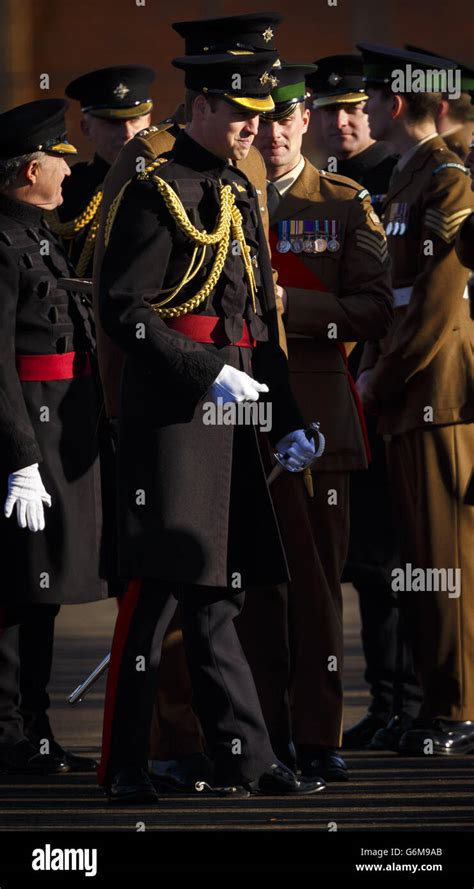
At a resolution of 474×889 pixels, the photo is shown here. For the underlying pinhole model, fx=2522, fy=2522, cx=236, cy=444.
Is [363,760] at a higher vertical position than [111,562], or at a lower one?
lower

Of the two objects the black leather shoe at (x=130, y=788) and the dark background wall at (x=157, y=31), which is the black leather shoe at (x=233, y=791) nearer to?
the black leather shoe at (x=130, y=788)

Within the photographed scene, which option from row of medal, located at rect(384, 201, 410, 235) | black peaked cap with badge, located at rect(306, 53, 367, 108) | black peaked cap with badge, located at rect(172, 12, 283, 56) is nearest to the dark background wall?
black peaked cap with badge, located at rect(306, 53, 367, 108)

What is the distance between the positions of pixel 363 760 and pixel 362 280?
126 cm

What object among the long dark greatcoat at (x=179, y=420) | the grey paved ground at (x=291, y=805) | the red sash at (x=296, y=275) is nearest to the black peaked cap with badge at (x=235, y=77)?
the long dark greatcoat at (x=179, y=420)

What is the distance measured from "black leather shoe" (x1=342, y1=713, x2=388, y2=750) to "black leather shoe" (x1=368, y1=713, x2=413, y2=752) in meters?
0.04

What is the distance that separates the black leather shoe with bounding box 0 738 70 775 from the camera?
645cm

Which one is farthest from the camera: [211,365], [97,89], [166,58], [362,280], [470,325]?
[166,58]

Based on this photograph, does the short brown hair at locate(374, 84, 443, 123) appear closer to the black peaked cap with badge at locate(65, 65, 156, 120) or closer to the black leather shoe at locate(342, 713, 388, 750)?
the black peaked cap with badge at locate(65, 65, 156, 120)

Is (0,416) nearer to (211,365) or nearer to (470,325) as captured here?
(211,365)

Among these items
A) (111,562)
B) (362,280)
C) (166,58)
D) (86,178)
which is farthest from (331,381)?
(166,58)

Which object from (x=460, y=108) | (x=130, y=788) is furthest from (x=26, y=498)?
(x=460, y=108)

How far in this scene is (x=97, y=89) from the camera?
7457 millimetres

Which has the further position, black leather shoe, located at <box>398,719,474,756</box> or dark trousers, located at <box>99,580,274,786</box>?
black leather shoe, located at <box>398,719,474,756</box>

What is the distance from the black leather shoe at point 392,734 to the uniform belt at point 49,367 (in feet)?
4.47
